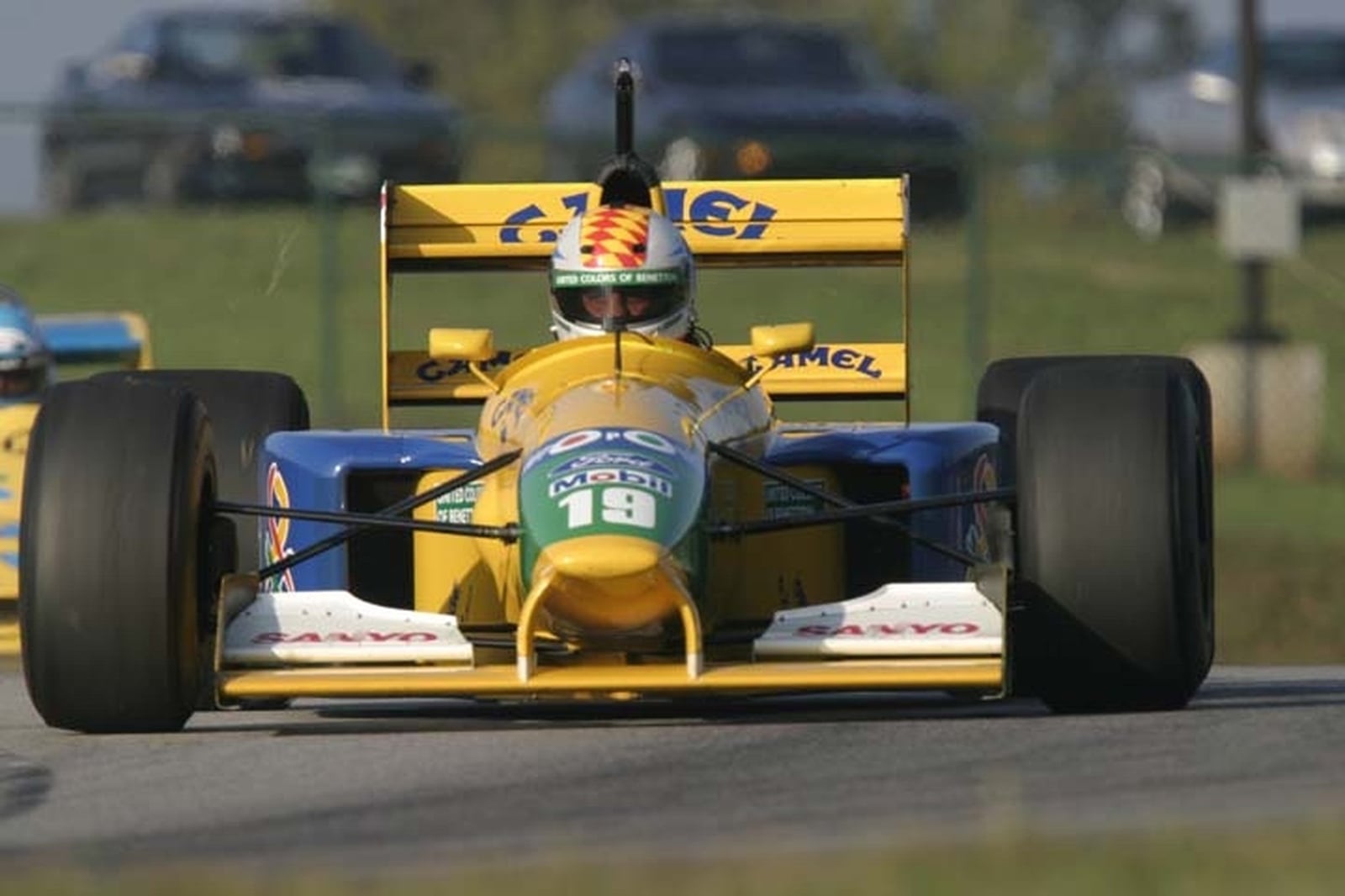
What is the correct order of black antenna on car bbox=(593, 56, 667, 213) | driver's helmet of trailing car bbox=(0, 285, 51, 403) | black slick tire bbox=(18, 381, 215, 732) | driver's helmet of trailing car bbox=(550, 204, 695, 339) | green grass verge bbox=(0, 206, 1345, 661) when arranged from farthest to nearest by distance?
green grass verge bbox=(0, 206, 1345, 661) < driver's helmet of trailing car bbox=(0, 285, 51, 403) < black antenna on car bbox=(593, 56, 667, 213) < driver's helmet of trailing car bbox=(550, 204, 695, 339) < black slick tire bbox=(18, 381, 215, 732)

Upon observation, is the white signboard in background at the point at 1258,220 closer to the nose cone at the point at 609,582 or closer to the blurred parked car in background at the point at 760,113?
the blurred parked car in background at the point at 760,113

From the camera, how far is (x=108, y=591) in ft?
33.3

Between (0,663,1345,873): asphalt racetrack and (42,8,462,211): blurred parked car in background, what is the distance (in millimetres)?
15441

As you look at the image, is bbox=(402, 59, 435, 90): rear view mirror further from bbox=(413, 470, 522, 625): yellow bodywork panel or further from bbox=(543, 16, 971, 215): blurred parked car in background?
bbox=(413, 470, 522, 625): yellow bodywork panel

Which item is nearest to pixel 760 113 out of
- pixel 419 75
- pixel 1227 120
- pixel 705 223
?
pixel 419 75

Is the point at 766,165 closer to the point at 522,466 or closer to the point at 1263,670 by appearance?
the point at 1263,670

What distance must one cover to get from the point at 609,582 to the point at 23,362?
6.44 metres

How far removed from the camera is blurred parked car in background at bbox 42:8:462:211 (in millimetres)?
27562

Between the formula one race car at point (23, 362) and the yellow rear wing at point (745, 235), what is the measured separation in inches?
78.0

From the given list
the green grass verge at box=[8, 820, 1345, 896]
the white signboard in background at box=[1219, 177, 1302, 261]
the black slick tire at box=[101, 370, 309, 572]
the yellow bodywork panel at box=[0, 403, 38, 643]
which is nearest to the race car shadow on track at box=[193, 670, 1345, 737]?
the black slick tire at box=[101, 370, 309, 572]

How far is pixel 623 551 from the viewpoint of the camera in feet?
32.3

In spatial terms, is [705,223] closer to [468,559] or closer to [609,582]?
[468,559]

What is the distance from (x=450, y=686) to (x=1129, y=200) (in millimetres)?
23814

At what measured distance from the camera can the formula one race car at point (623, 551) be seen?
33.0 ft
